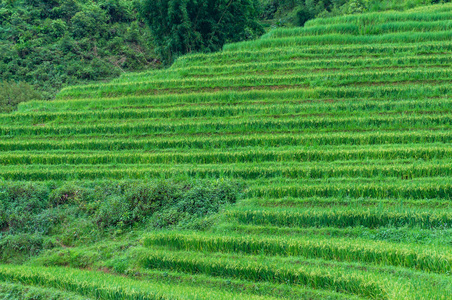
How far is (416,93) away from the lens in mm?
15438

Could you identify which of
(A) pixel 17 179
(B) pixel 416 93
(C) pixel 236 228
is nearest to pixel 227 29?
(B) pixel 416 93

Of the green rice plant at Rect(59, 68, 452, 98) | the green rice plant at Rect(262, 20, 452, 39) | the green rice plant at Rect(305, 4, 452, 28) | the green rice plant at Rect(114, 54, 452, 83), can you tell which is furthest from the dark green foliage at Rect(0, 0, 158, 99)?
the green rice plant at Rect(305, 4, 452, 28)

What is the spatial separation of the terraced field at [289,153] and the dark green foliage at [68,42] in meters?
12.8

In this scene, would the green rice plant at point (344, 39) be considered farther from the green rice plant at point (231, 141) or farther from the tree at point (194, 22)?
the green rice plant at point (231, 141)

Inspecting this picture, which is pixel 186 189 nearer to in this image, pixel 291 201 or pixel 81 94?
pixel 291 201

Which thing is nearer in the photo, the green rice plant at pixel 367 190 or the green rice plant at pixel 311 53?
the green rice plant at pixel 367 190

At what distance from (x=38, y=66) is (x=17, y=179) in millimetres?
20982

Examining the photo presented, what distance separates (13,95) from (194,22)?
1307 centimetres

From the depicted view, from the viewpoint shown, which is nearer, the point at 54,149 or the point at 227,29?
the point at 54,149

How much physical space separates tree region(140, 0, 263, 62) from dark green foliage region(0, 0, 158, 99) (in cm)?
731

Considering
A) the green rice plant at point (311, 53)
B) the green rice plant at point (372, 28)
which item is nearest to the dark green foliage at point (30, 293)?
the green rice plant at point (311, 53)

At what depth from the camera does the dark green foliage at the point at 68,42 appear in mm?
30453

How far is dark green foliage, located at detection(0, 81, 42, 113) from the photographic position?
24.0 meters

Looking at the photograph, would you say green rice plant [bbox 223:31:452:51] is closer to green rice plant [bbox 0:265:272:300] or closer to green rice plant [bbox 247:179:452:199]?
green rice plant [bbox 247:179:452:199]
